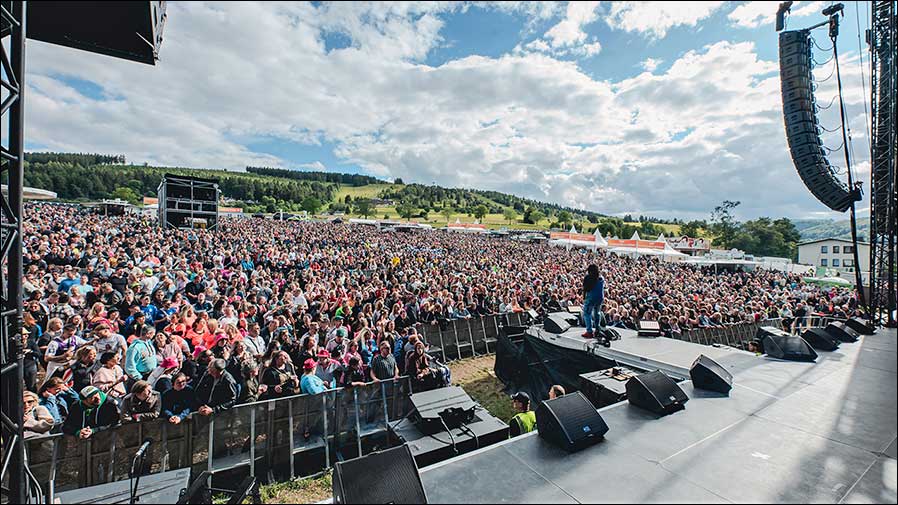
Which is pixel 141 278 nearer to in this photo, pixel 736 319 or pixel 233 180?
pixel 736 319

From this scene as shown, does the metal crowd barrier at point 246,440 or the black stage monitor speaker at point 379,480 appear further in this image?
the metal crowd barrier at point 246,440

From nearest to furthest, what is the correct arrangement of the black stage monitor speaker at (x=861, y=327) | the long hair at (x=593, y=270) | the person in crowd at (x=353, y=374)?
the person in crowd at (x=353, y=374)
the long hair at (x=593, y=270)
the black stage monitor speaker at (x=861, y=327)

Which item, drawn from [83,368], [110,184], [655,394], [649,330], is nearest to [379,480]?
[655,394]

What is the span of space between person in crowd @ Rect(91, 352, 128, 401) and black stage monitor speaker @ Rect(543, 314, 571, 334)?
7716mm

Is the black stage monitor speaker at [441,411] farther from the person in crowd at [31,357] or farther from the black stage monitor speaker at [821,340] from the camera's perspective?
the black stage monitor speaker at [821,340]

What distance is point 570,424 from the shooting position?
3.84 metres

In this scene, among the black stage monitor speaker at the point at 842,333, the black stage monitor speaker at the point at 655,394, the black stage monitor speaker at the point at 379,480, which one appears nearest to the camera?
the black stage monitor speaker at the point at 379,480

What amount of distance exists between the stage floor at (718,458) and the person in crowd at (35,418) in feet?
13.4

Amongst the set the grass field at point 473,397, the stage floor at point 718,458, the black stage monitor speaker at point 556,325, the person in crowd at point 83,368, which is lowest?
the grass field at point 473,397

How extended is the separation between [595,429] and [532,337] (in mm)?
4494

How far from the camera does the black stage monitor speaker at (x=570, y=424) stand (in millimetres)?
3770

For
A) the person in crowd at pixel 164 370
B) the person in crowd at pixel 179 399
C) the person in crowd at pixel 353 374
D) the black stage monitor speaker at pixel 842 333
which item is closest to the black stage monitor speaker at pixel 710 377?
the person in crowd at pixel 353 374

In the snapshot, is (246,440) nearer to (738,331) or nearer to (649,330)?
(649,330)

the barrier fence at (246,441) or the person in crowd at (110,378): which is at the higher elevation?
the person in crowd at (110,378)
